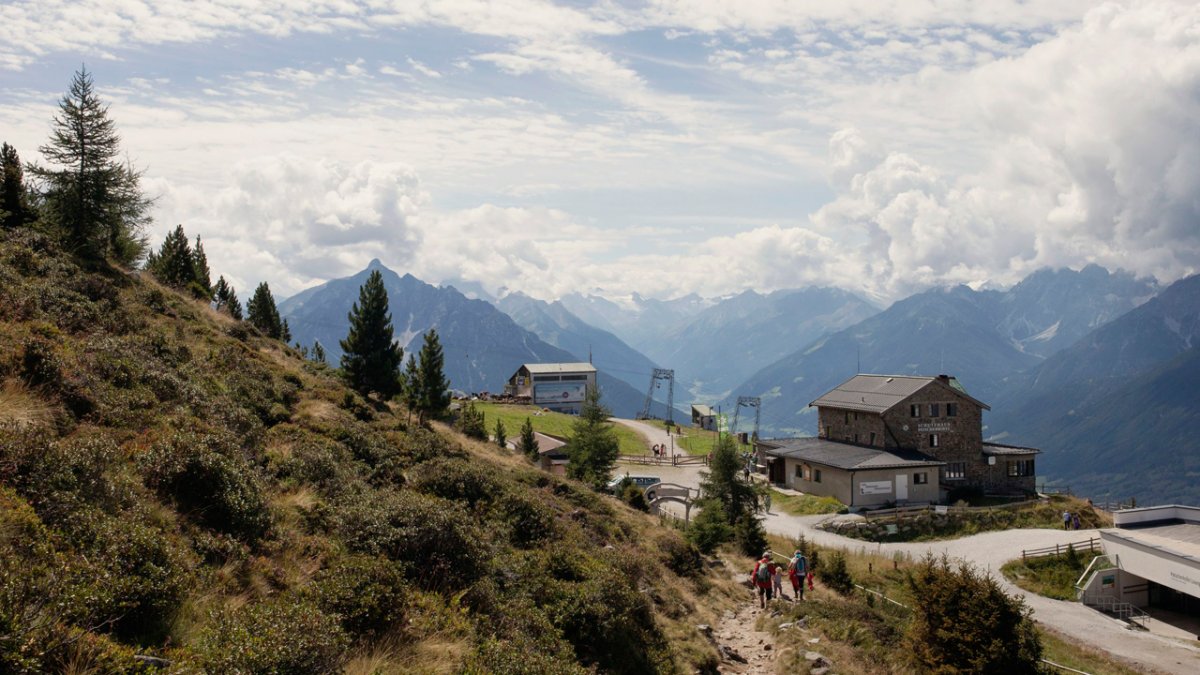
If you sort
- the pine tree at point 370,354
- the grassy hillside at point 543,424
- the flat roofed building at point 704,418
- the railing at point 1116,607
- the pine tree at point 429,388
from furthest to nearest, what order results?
1. the flat roofed building at point 704,418
2. the grassy hillside at point 543,424
3. the pine tree at point 429,388
4. the pine tree at point 370,354
5. the railing at point 1116,607

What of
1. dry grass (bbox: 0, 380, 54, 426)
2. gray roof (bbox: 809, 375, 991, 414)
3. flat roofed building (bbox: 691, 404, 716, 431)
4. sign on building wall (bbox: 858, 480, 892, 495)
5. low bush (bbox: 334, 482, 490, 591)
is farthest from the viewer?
flat roofed building (bbox: 691, 404, 716, 431)

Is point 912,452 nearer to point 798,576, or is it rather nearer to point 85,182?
point 798,576

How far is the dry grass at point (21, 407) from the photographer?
35.7 ft

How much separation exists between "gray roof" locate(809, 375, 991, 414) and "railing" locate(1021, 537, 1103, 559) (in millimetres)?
15429

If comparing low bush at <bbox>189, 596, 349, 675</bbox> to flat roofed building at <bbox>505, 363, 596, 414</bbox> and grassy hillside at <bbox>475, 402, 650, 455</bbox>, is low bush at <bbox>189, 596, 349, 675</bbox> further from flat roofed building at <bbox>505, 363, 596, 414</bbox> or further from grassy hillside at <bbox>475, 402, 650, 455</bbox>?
flat roofed building at <bbox>505, 363, 596, 414</bbox>

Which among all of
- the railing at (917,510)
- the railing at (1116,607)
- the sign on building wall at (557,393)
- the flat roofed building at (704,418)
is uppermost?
the sign on building wall at (557,393)

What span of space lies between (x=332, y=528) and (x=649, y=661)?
6.80 m

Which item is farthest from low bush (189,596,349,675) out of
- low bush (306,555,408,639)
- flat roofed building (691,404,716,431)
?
flat roofed building (691,404,716,431)

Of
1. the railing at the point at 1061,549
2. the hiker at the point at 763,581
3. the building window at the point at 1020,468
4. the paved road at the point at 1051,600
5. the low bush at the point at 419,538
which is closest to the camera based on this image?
the low bush at the point at 419,538

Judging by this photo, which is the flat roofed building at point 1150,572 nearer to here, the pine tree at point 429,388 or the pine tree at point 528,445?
the pine tree at point 528,445

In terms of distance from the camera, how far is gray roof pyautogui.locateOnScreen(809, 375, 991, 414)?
188 ft

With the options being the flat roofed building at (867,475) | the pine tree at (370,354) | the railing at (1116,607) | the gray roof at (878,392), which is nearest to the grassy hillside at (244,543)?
the pine tree at (370,354)

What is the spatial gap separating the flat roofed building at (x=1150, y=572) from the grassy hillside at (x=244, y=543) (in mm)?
27717

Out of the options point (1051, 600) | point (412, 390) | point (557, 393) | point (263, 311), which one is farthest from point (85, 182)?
point (557, 393)
